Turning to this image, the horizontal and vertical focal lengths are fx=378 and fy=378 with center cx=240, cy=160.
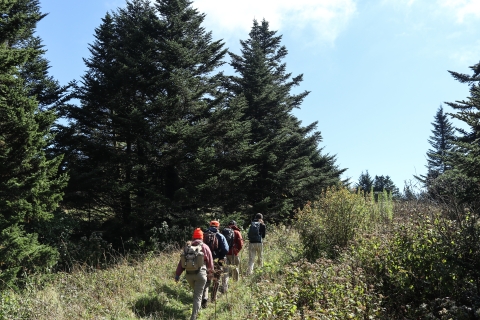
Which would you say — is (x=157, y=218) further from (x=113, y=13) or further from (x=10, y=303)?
(x=113, y=13)

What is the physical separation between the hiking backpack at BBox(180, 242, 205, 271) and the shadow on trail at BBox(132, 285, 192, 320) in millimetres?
1213

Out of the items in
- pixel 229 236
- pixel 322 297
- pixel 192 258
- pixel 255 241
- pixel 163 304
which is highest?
pixel 229 236

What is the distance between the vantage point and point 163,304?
9.22m

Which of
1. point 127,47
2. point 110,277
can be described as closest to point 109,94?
point 127,47

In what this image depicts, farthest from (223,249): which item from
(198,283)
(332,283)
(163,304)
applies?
(332,283)

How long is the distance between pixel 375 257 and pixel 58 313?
6.67m

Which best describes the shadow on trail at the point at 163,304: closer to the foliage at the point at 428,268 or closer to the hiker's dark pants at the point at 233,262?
the hiker's dark pants at the point at 233,262

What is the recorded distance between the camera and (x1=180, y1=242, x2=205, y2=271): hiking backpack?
8.36 m

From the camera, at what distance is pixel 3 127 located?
11.2m

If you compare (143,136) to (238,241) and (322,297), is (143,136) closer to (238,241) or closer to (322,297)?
(238,241)

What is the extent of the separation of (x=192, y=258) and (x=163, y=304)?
70.6 inches

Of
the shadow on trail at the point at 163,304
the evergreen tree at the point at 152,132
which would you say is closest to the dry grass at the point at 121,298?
the shadow on trail at the point at 163,304

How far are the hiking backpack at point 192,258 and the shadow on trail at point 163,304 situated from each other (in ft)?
3.98

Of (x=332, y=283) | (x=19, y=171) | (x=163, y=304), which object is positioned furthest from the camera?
(x=19, y=171)
